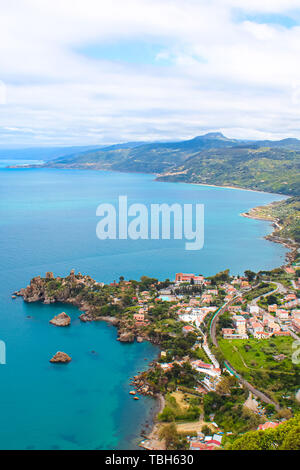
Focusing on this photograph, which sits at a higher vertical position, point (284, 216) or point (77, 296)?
point (284, 216)

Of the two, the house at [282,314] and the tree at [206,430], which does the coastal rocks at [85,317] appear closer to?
the house at [282,314]

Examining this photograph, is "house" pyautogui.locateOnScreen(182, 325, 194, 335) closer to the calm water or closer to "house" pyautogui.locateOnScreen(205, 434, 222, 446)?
the calm water

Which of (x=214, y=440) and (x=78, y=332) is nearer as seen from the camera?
(x=214, y=440)

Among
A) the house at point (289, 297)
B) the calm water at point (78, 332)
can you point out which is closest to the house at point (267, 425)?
the calm water at point (78, 332)

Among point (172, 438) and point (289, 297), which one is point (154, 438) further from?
point (289, 297)

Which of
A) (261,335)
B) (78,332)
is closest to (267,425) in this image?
(261,335)

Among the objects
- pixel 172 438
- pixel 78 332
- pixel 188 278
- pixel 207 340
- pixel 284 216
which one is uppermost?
pixel 284 216
